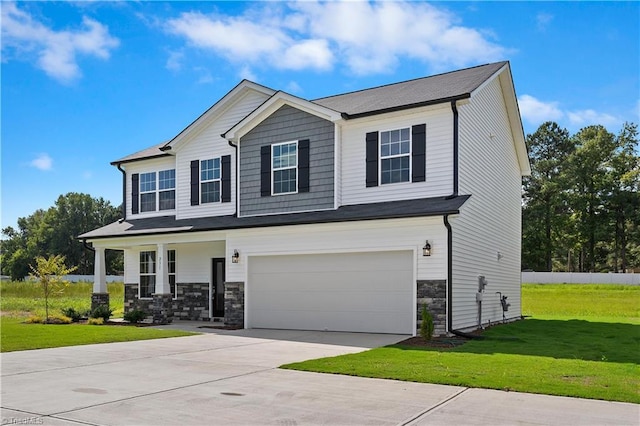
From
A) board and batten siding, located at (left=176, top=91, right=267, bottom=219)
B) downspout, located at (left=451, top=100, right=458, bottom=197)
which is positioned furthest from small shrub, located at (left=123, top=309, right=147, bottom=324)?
downspout, located at (left=451, top=100, right=458, bottom=197)

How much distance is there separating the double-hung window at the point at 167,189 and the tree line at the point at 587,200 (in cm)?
3872

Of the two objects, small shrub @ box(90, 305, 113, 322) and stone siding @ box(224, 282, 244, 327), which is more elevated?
stone siding @ box(224, 282, 244, 327)

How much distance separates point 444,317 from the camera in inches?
542

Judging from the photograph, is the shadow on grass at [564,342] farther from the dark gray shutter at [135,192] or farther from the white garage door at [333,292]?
the dark gray shutter at [135,192]

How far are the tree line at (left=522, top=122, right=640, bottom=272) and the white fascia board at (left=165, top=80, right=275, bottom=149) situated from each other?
1517 inches

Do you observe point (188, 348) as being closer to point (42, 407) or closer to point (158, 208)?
point (42, 407)

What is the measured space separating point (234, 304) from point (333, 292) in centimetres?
345

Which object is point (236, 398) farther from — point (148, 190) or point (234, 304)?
point (148, 190)

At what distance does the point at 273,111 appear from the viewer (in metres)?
17.7

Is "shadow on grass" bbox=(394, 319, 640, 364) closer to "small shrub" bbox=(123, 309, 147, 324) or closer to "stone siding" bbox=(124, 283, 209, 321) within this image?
"stone siding" bbox=(124, 283, 209, 321)

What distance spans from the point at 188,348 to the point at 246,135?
7992 millimetres

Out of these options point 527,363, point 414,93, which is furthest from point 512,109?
point 527,363

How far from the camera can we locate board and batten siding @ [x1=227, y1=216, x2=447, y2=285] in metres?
14.0

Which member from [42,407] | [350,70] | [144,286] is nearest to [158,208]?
[144,286]
